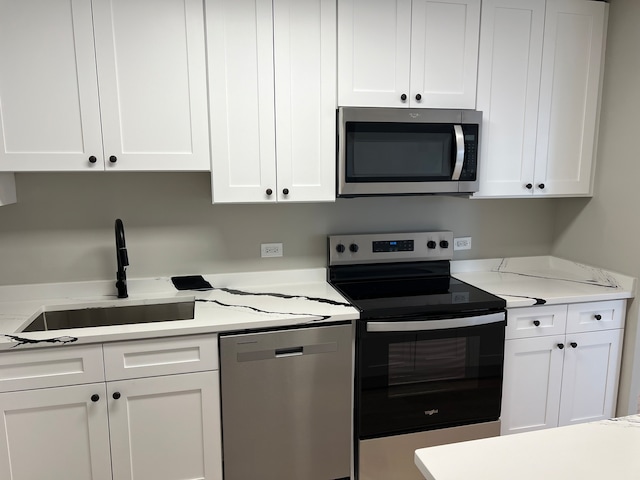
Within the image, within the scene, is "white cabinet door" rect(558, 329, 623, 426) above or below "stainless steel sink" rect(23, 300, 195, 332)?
below

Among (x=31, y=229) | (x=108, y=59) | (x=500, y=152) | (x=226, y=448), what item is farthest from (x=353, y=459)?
(x=108, y=59)

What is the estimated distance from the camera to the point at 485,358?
230 cm

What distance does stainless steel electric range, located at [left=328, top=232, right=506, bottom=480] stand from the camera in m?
2.16

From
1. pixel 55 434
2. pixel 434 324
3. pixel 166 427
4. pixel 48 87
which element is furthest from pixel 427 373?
pixel 48 87

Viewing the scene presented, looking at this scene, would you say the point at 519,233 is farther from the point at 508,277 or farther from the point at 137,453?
the point at 137,453

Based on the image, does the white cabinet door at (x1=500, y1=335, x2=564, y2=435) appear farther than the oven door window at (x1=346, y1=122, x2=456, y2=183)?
Yes

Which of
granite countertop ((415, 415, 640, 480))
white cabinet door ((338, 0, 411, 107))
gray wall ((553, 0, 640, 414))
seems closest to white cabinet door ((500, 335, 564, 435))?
gray wall ((553, 0, 640, 414))

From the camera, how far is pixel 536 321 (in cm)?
238

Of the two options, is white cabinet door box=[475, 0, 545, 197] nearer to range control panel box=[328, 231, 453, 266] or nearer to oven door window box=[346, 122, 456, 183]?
oven door window box=[346, 122, 456, 183]

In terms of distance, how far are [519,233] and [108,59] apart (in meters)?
2.46

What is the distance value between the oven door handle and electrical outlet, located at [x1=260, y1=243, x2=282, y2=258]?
0.73m

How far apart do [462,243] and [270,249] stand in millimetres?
1166

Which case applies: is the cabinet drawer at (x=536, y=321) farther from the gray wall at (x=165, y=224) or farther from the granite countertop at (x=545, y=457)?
the granite countertop at (x=545, y=457)

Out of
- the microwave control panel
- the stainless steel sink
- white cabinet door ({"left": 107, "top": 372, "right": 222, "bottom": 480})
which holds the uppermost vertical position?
the microwave control panel
